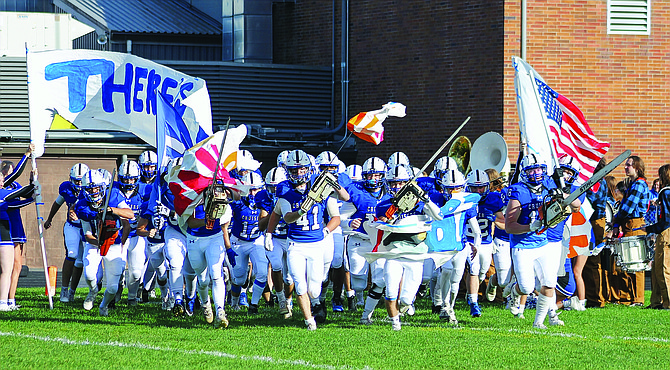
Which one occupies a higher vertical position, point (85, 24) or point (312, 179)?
point (85, 24)

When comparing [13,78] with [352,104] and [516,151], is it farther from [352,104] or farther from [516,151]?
[516,151]

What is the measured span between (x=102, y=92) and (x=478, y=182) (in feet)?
17.2

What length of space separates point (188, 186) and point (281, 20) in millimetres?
13069

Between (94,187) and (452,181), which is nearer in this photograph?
(452,181)

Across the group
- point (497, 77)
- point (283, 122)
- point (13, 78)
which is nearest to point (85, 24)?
point (13, 78)

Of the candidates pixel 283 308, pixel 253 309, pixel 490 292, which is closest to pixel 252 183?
pixel 253 309

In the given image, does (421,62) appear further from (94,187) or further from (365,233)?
(94,187)

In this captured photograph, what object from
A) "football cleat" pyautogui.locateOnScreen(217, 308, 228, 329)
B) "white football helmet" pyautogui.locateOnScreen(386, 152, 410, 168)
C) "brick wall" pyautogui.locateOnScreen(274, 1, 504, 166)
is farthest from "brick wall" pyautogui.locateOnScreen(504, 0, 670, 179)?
"football cleat" pyautogui.locateOnScreen(217, 308, 228, 329)

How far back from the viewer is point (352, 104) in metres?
21.8

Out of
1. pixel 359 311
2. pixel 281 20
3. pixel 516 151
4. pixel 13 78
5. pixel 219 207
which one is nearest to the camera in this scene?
pixel 219 207

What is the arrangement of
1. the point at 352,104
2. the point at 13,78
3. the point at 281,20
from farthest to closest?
the point at 281,20
the point at 352,104
the point at 13,78

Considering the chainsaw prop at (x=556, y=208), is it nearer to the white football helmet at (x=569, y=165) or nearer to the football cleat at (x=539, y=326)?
the white football helmet at (x=569, y=165)

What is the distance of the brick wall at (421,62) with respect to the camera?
19.2m

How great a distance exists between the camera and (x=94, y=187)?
40.2 ft
